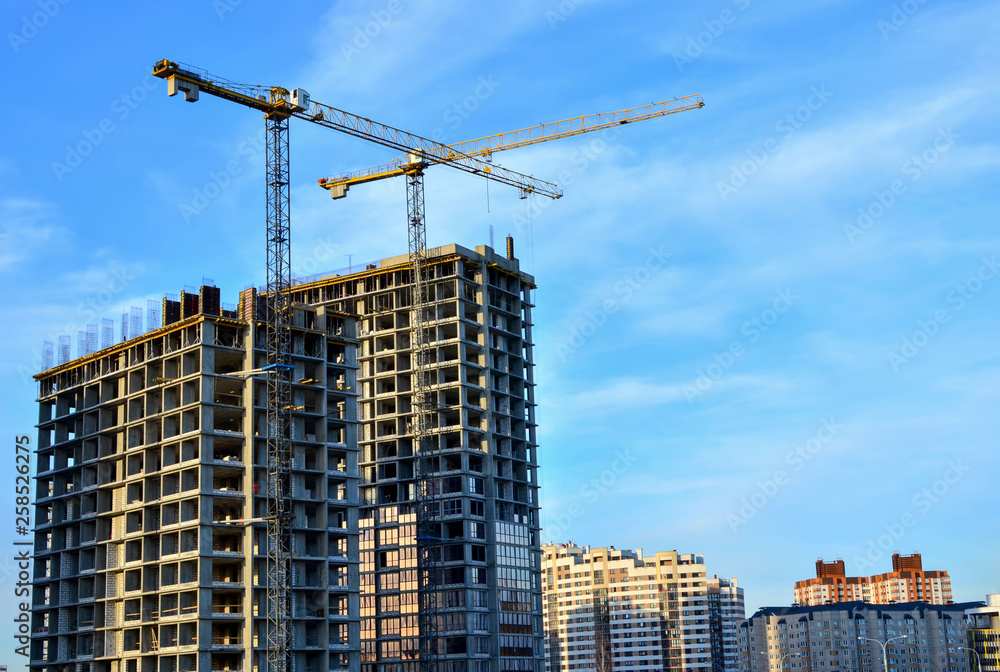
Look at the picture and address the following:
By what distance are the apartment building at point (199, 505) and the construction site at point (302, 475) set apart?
255 millimetres

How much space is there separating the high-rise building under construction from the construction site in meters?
0.30

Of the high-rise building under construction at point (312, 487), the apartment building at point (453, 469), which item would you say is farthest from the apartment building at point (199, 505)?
the apartment building at point (453, 469)

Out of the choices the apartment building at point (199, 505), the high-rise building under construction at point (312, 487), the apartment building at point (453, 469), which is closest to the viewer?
the apartment building at point (199, 505)

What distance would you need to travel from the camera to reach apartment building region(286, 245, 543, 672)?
15638cm

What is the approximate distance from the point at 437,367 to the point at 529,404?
19980 millimetres

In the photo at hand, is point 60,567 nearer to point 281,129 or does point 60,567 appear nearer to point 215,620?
point 215,620

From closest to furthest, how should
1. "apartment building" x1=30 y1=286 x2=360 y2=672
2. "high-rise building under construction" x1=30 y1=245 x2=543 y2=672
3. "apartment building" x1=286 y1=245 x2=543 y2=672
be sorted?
"apartment building" x1=30 y1=286 x2=360 y2=672 < "high-rise building under construction" x1=30 y1=245 x2=543 y2=672 < "apartment building" x1=286 y1=245 x2=543 y2=672

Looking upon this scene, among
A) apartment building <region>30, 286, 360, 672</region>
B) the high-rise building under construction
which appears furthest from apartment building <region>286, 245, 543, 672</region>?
apartment building <region>30, 286, 360, 672</region>

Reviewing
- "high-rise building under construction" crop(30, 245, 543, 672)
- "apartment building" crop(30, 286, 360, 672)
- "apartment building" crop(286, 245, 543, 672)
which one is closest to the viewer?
"apartment building" crop(30, 286, 360, 672)

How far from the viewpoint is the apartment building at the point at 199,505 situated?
121938 millimetres

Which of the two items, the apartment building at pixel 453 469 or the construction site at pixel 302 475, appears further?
the apartment building at pixel 453 469

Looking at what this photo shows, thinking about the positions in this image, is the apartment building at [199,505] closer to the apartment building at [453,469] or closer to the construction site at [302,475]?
the construction site at [302,475]

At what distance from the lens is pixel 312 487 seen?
131 m

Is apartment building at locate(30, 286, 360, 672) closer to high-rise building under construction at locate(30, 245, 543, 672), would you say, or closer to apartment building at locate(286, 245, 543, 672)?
high-rise building under construction at locate(30, 245, 543, 672)
